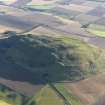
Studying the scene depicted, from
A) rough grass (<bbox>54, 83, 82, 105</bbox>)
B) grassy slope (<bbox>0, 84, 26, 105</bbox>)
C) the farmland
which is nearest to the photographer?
grassy slope (<bbox>0, 84, 26, 105</bbox>)

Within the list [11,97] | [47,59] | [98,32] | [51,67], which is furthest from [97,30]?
[11,97]

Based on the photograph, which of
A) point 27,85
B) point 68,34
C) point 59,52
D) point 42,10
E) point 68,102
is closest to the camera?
point 68,102

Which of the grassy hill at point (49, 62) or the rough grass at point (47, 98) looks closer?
the rough grass at point (47, 98)

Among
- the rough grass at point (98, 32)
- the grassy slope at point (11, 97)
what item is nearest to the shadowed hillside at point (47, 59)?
the grassy slope at point (11, 97)

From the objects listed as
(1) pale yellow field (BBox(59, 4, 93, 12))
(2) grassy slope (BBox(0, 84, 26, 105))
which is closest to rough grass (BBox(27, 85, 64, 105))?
(2) grassy slope (BBox(0, 84, 26, 105))

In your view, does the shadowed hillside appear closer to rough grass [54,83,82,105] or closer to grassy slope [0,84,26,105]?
rough grass [54,83,82,105]

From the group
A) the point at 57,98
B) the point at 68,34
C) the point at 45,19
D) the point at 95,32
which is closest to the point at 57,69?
the point at 57,98

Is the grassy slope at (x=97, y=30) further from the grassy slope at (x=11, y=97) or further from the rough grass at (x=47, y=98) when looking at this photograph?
the grassy slope at (x=11, y=97)

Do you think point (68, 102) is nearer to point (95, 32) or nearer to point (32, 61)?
point (32, 61)
